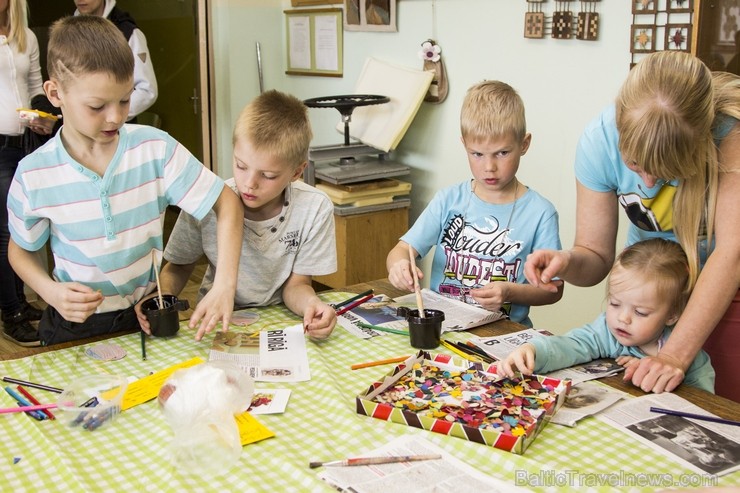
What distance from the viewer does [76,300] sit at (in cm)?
156

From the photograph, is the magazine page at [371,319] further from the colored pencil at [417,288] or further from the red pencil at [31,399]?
the red pencil at [31,399]

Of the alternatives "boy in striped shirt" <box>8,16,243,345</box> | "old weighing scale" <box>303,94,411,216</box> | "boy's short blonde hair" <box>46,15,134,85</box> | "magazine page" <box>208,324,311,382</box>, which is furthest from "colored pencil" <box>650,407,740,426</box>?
"old weighing scale" <box>303,94,411,216</box>

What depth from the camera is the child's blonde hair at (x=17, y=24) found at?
323cm

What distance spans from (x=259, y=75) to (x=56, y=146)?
3.27 metres

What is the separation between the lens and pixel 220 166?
5027 mm

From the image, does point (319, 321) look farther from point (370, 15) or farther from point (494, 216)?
point (370, 15)

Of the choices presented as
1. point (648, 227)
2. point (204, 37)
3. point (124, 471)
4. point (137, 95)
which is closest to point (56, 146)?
point (124, 471)

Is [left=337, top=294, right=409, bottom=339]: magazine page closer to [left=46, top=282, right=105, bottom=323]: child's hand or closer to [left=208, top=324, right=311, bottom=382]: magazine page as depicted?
[left=208, top=324, right=311, bottom=382]: magazine page

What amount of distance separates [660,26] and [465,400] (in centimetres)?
192

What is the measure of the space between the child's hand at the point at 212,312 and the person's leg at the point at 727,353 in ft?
3.60

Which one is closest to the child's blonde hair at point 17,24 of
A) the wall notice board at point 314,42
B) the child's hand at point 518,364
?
the wall notice board at point 314,42

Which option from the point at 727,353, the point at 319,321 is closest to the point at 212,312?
the point at 319,321

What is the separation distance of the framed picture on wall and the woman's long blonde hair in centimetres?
256

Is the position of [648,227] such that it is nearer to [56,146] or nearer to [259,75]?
[56,146]
